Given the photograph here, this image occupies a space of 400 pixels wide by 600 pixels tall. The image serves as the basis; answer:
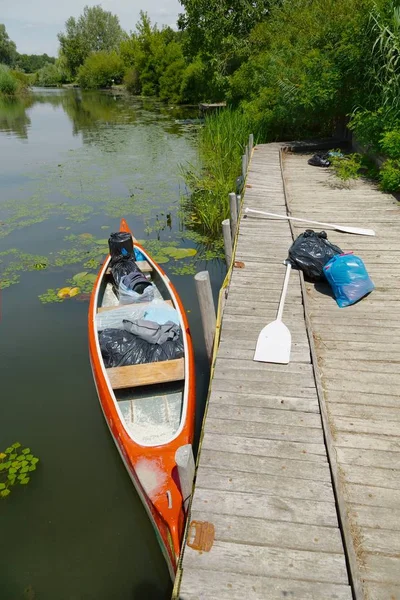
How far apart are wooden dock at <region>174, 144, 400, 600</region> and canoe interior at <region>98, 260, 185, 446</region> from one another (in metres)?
0.73

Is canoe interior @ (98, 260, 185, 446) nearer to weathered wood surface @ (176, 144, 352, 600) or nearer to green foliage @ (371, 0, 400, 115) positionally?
weathered wood surface @ (176, 144, 352, 600)

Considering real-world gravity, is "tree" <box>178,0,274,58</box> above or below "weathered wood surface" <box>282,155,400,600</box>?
above

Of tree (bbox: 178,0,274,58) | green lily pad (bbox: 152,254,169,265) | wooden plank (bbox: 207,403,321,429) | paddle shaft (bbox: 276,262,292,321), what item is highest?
tree (bbox: 178,0,274,58)

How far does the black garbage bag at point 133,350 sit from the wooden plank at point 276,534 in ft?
6.71

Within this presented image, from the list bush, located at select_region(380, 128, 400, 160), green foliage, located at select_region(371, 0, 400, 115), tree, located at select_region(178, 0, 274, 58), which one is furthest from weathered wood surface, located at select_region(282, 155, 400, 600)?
tree, located at select_region(178, 0, 274, 58)

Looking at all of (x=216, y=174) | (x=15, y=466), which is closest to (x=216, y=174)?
(x=216, y=174)

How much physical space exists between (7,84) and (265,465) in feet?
142

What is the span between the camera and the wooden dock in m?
1.95

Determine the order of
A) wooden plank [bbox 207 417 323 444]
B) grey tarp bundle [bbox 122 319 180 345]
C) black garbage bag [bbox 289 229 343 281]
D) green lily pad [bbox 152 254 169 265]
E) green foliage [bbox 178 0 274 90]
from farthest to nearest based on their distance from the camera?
green foliage [bbox 178 0 274 90]
green lily pad [bbox 152 254 169 265]
black garbage bag [bbox 289 229 343 281]
grey tarp bundle [bbox 122 319 180 345]
wooden plank [bbox 207 417 323 444]

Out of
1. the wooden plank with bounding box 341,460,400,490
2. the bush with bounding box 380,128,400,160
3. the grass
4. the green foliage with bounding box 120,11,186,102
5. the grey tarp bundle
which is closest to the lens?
the wooden plank with bounding box 341,460,400,490

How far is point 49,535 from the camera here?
341 centimetres

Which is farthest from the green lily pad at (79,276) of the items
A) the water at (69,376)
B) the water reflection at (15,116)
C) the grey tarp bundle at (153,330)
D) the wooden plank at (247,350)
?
the water reflection at (15,116)

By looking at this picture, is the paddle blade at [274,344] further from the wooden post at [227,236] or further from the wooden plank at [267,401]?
the wooden post at [227,236]

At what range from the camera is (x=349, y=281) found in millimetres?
4148
